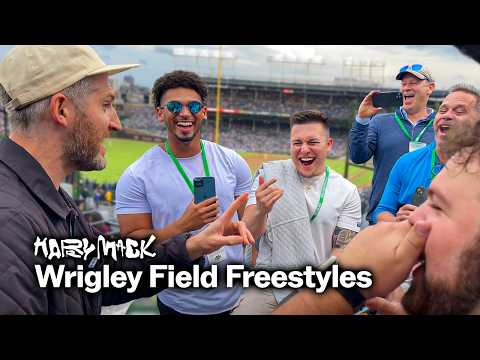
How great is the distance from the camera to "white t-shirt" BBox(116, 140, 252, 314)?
151 centimetres

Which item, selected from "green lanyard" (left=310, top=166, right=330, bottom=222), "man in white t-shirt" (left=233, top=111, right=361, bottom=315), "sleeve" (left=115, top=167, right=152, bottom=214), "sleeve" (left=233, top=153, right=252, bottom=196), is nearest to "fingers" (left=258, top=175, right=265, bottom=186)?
"man in white t-shirt" (left=233, top=111, right=361, bottom=315)

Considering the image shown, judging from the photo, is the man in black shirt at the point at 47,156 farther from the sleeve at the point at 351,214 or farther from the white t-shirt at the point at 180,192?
the sleeve at the point at 351,214

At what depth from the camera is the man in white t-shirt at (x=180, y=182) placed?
151 centimetres

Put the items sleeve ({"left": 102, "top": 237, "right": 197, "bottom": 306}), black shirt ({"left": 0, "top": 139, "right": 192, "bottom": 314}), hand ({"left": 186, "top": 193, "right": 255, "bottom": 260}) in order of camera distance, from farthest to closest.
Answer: hand ({"left": 186, "top": 193, "right": 255, "bottom": 260})
sleeve ({"left": 102, "top": 237, "right": 197, "bottom": 306})
black shirt ({"left": 0, "top": 139, "right": 192, "bottom": 314})

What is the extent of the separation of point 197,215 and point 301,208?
1.40ft

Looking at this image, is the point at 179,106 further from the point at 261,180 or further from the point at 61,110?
the point at 61,110

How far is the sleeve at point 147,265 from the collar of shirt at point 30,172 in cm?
31

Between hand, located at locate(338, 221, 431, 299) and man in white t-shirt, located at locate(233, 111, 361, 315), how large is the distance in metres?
0.56

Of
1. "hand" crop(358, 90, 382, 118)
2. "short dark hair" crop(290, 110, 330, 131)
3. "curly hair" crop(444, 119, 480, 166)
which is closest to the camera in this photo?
"curly hair" crop(444, 119, 480, 166)

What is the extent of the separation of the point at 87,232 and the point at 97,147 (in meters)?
0.27

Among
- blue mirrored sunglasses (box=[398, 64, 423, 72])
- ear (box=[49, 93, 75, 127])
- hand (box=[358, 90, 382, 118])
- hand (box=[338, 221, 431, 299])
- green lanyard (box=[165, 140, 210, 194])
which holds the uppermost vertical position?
blue mirrored sunglasses (box=[398, 64, 423, 72])

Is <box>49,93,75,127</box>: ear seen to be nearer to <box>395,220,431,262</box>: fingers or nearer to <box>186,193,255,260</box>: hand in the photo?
<box>186,193,255,260</box>: hand

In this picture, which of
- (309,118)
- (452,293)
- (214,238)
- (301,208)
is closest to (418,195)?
(301,208)
